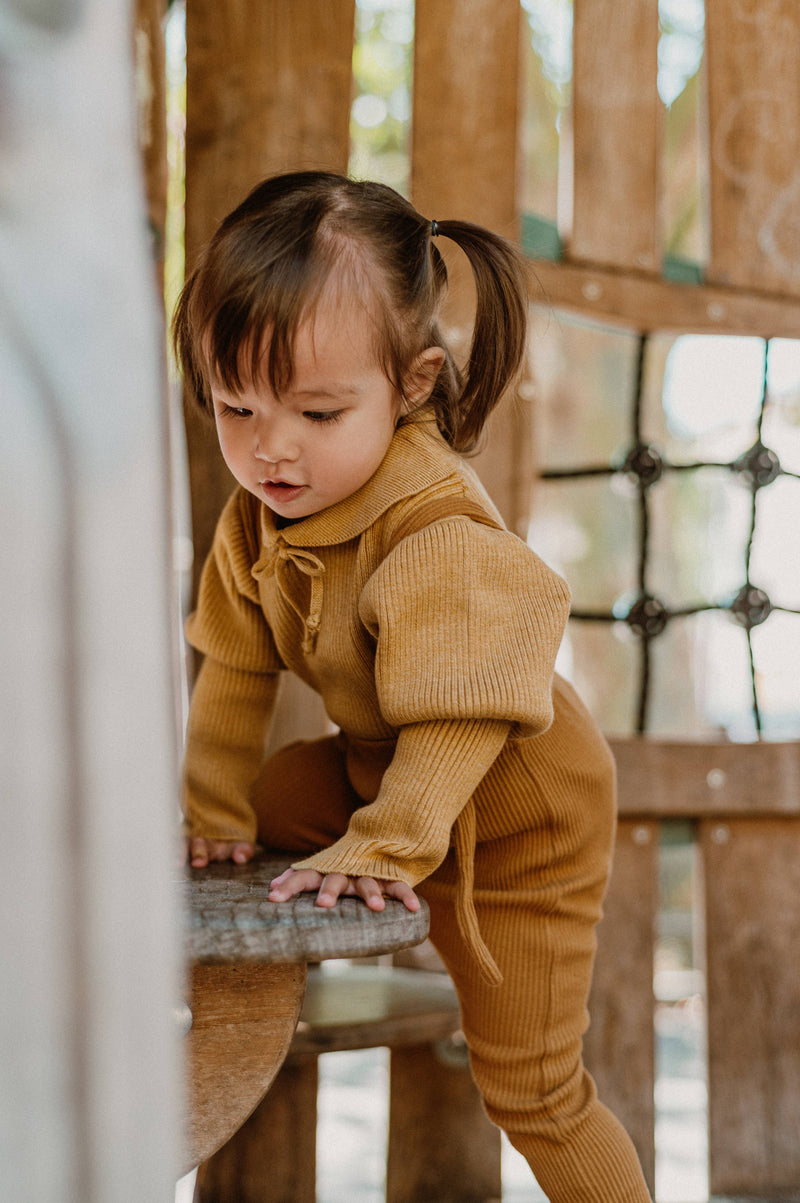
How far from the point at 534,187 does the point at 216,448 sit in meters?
3.24

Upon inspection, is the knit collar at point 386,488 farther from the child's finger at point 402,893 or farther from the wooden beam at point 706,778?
the wooden beam at point 706,778

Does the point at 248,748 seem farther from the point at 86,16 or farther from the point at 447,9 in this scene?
the point at 447,9

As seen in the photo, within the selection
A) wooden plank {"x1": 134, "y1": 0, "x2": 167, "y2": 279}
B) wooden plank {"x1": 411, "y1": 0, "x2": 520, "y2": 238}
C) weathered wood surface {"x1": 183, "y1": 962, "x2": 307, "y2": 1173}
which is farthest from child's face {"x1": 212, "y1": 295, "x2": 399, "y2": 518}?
wooden plank {"x1": 411, "y1": 0, "x2": 520, "y2": 238}

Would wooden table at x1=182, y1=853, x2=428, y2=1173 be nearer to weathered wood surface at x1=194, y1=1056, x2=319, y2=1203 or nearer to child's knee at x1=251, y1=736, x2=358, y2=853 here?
child's knee at x1=251, y1=736, x2=358, y2=853

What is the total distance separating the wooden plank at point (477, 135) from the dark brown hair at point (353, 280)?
34 centimetres

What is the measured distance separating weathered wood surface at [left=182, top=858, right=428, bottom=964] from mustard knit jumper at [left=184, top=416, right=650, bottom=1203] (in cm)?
10

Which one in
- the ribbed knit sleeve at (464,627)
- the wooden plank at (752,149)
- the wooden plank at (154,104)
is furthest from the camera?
the wooden plank at (752,149)

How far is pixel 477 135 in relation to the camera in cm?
173

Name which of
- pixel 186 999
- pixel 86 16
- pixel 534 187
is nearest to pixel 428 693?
pixel 186 999

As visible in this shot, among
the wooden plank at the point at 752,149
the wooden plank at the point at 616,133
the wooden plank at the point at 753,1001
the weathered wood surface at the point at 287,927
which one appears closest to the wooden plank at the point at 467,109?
the wooden plank at the point at 616,133

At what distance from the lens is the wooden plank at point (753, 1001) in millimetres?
1806

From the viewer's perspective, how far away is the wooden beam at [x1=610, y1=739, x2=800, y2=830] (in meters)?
1.77

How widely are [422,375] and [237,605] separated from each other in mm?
341

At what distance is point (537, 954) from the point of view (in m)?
1.27
